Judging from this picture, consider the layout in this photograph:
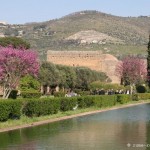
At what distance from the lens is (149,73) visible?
247 feet

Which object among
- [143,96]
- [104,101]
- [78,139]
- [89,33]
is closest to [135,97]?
[143,96]

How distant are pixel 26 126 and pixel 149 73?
51.9 meters

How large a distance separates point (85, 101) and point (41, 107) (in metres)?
11.5

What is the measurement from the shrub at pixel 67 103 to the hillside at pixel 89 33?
8852cm

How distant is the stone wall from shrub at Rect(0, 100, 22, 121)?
255 ft

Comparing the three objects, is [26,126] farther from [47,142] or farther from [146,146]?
[146,146]

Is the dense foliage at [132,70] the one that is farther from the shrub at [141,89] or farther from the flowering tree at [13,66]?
the flowering tree at [13,66]

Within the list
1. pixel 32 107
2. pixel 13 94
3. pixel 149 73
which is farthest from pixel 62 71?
pixel 32 107

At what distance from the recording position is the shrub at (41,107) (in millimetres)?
28969

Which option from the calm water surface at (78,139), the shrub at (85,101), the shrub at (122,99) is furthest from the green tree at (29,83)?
the calm water surface at (78,139)

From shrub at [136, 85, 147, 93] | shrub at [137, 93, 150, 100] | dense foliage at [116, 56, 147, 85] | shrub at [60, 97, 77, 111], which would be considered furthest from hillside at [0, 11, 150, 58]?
shrub at [60, 97, 77, 111]

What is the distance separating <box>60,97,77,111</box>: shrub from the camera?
117 ft

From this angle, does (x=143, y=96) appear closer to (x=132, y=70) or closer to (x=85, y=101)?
(x=132, y=70)

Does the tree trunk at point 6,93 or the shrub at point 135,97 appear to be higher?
the tree trunk at point 6,93
